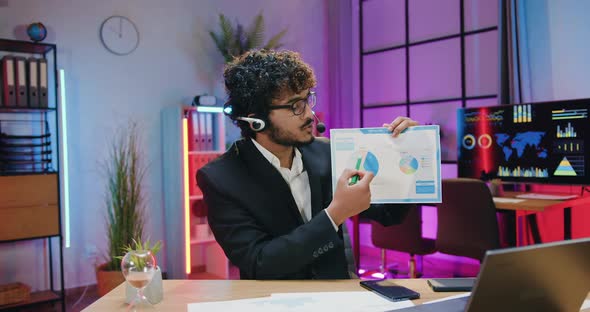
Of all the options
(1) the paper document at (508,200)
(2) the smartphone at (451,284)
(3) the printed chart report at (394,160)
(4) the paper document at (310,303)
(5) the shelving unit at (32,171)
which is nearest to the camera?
(4) the paper document at (310,303)

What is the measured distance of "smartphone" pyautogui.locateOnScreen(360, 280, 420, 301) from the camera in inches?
51.7

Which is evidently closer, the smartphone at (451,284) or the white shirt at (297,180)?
the smartphone at (451,284)

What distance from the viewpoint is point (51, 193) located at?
347 centimetres

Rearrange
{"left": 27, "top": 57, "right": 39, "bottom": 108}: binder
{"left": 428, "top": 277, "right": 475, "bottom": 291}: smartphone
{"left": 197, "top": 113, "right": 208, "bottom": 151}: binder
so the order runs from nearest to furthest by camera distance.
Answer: {"left": 428, "top": 277, "right": 475, "bottom": 291}: smartphone < {"left": 27, "top": 57, "right": 39, "bottom": 108}: binder < {"left": 197, "top": 113, "right": 208, "bottom": 151}: binder

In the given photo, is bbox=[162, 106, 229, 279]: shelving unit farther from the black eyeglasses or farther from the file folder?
the black eyeglasses

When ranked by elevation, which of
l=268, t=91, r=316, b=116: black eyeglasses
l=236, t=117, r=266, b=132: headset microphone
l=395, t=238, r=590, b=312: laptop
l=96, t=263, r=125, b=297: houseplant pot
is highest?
l=268, t=91, r=316, b=116: black eyeglasses

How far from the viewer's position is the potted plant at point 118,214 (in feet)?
11.9

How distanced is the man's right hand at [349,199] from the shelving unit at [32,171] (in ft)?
8.53

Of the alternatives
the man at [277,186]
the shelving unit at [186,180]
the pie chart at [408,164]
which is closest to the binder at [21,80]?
the shelving unit at [186,180]

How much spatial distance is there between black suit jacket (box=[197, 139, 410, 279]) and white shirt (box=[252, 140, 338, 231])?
3 cm

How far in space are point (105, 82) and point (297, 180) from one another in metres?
2.95

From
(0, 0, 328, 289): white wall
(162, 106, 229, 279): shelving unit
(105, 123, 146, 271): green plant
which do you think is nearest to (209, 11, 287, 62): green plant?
(0, 0, 328, 289): white wall

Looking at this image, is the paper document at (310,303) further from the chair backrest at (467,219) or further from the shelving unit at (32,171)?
the shelving unit at (32,171)

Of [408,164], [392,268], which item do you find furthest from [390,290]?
[392,268]
